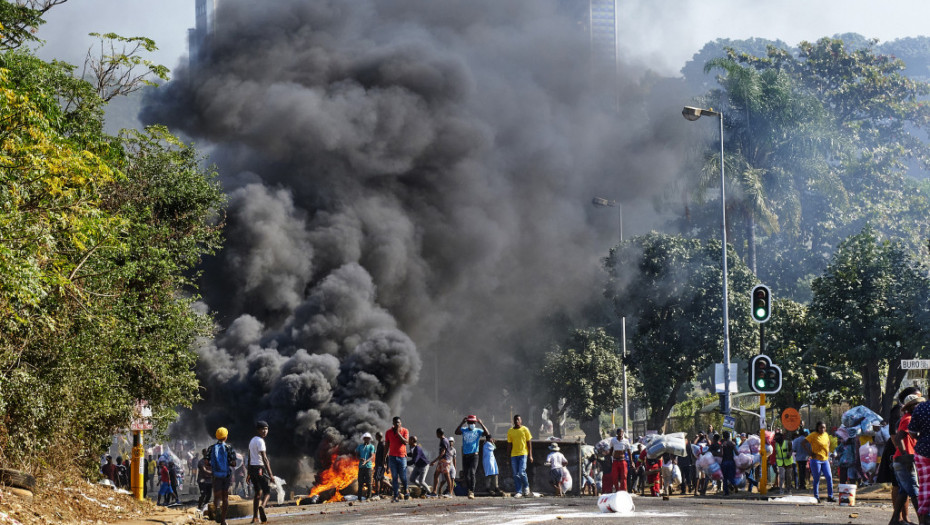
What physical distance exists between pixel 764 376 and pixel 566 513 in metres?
6.58

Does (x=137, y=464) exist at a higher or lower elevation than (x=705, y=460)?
higher

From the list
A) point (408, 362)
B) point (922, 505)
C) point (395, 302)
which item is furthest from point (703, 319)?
point (922, 505)

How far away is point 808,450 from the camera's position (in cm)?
1869

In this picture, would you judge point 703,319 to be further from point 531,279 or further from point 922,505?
point 922,505

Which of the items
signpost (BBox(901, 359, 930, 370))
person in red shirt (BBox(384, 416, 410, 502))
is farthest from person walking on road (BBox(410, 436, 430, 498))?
signpost (BBox(901, 359, 930, 370))

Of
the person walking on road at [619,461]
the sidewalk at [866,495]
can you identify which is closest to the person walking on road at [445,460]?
the person walking on road at [619,461]

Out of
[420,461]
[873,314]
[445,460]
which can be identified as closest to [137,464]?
[420,461]

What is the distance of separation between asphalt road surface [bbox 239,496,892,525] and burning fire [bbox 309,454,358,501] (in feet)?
28.5

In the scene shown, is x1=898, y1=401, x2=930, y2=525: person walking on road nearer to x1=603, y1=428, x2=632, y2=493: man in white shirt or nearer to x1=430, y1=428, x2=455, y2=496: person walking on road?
x1=603, y1=428, x2=632, y2=493: man in white shirt

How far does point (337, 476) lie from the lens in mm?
31641

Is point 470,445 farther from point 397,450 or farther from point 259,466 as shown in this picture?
point 259,466

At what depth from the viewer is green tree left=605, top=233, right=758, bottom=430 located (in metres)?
42.2

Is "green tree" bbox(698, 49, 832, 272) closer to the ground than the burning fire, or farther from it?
farther from it

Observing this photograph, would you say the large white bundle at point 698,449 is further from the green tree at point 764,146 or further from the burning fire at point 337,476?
the green tree at point 764,146
